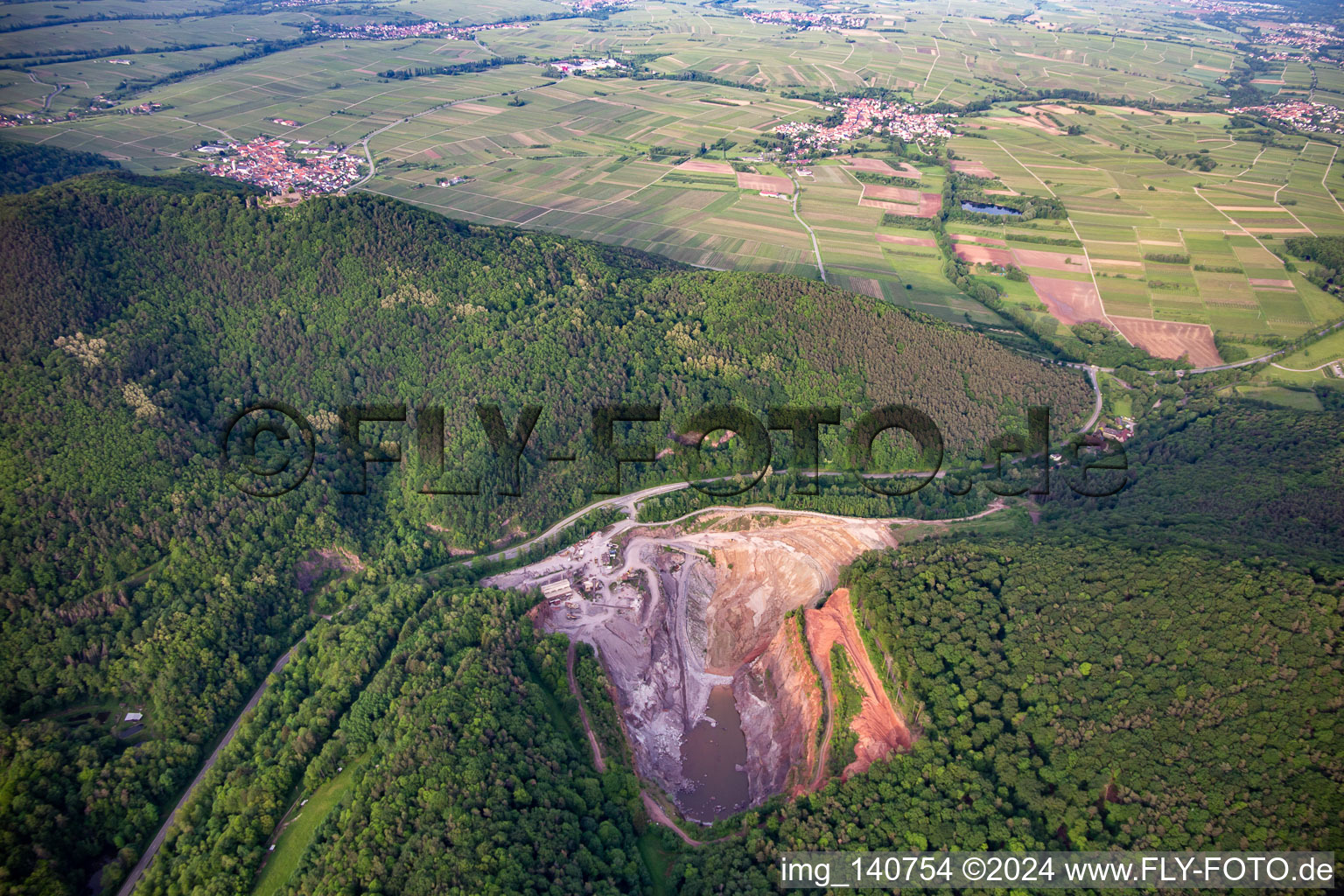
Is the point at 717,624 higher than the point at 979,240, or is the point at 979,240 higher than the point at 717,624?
the point at 979,240

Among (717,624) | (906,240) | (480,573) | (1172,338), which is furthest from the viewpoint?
(906,240)

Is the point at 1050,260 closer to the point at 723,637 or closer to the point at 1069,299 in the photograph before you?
the point at 1069,299

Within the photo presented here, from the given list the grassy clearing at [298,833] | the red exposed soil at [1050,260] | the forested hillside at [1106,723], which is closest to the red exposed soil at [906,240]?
the red exposed soil at [1050,260]

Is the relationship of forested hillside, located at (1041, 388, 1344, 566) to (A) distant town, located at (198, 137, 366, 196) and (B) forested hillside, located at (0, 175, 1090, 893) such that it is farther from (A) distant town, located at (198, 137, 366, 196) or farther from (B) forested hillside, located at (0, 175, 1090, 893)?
(A) distant town, located at (198, 137, 366, 196)

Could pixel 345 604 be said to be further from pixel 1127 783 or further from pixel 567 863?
pixel 1127 783

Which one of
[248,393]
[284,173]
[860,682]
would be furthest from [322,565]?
[284,173]

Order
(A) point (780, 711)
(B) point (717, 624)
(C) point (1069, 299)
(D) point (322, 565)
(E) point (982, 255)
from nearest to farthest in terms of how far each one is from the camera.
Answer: (A) point (780, 711)
(D) point (322, 565)
(B) point (717, 624)
(C) point (1069, 299)
(E) point (982, 255)

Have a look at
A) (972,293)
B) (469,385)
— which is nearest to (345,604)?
(469,385)
